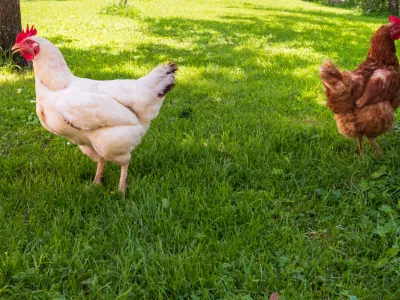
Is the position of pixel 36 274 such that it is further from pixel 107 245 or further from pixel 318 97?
pixel 318 97

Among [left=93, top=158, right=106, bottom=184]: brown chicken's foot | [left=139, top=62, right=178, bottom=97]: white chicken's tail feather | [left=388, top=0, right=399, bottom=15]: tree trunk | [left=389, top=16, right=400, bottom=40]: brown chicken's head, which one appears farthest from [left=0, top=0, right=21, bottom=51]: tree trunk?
[left=388, top=0, right=399, bottom=15]: tree trunk

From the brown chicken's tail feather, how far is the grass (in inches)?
21.0

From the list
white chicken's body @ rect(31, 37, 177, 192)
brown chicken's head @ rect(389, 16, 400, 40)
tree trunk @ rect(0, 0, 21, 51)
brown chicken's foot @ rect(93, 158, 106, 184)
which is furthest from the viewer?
tree trunk @ rect(0, 0, 21, 51)

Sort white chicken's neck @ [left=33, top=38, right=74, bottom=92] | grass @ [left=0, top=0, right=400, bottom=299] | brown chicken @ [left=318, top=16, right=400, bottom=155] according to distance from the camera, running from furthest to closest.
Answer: brown chicken @ [left=318, top=16, right=400, bottom=155] < white chicken's neck @ [left=33, top=38, right=74, bottom=92] < grass @ [left=0, top=0, right=400, bottom=299]

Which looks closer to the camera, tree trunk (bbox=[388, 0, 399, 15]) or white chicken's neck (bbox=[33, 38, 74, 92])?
white chicken's neck (bbox=[33, 38, 74, 92])

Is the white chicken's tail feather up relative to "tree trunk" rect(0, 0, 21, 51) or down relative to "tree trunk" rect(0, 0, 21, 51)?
down

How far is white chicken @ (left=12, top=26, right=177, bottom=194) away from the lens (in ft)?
9.44

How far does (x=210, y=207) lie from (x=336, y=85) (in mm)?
1661

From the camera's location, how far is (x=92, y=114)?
2.86m

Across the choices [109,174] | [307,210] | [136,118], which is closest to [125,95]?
[136,118]

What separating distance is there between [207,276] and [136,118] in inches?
57.8

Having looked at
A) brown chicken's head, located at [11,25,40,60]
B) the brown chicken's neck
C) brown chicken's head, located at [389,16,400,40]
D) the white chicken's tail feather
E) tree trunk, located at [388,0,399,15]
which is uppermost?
tree trunk, located at [388,0,399,15]

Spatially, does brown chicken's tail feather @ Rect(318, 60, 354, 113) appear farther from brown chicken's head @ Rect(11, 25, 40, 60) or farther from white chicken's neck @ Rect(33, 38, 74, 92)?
brown chicken's head @ Rect(11, 25, 40, 60)

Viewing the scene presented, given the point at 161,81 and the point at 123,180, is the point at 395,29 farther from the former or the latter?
the point at 123,180
